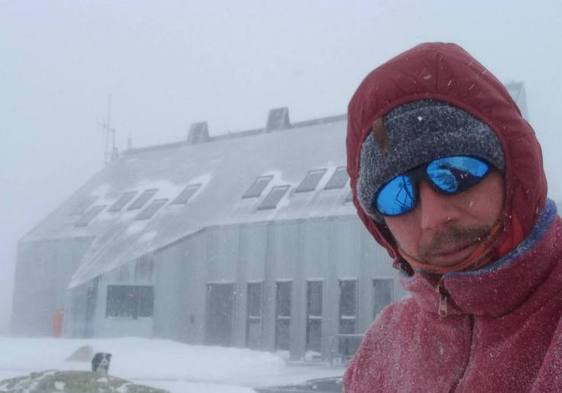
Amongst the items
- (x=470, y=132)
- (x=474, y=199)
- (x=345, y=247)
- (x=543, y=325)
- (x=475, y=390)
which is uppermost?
(x=345, y=247)

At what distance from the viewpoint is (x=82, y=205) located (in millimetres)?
25469

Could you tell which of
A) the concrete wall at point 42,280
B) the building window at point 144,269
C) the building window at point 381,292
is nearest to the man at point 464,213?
the building window at point 381,292

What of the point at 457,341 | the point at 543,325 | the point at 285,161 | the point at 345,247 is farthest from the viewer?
the point at 285,161

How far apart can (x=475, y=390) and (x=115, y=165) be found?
27.6 metres

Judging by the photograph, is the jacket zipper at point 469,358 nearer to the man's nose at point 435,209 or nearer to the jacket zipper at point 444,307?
the jacket zipper at point 444,307

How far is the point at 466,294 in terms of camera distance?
3.80 feet

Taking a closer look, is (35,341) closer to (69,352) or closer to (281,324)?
(69,352)

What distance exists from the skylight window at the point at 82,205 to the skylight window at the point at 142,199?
2.42 metres

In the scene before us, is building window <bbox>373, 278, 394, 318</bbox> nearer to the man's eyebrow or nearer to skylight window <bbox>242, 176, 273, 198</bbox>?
skylight window <bbox>242, 176, 273, 198</bbox>

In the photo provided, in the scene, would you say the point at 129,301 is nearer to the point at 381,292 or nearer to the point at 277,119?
the point at 381,292

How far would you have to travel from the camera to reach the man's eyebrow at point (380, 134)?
1269 millimetres

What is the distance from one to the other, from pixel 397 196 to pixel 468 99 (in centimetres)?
21

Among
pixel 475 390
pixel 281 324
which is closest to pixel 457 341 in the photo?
pixel 475 390

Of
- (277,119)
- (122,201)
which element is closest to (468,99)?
(277,119)
